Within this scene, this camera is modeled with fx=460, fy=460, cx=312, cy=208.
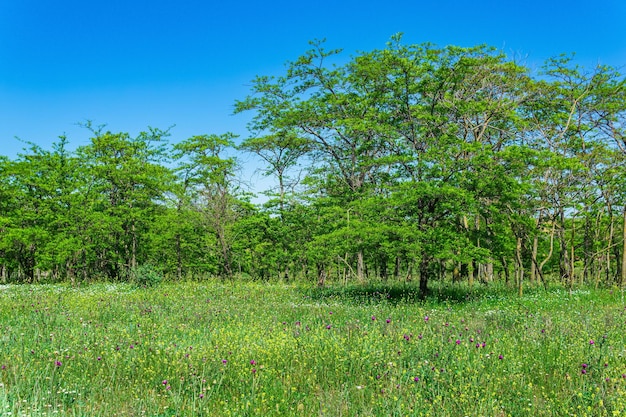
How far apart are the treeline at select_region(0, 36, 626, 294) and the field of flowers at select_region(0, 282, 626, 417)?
139 inches

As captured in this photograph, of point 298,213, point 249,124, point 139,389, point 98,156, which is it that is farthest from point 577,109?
point 98,156

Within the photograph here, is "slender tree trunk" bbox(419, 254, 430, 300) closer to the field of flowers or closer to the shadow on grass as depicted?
the shadow on grass

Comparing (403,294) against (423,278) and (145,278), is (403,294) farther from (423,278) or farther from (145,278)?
(145,278)


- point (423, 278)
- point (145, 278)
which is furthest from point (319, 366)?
point (145, 278)

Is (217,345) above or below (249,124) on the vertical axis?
below

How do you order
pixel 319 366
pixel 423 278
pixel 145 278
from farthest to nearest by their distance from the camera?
pixel 145 278
pixel 423 278
pixel 319 366

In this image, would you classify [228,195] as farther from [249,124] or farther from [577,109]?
[577,109]

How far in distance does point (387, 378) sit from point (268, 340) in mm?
2224

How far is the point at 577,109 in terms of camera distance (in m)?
18.4

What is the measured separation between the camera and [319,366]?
→ 6.13 meters

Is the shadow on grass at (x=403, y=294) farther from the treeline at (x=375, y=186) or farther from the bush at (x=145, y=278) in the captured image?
the bush at (x=145, y=278)

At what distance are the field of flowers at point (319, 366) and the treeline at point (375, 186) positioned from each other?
3.52 metres

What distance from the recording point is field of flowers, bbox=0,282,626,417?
15.9 ft

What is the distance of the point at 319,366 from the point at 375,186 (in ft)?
28.5
